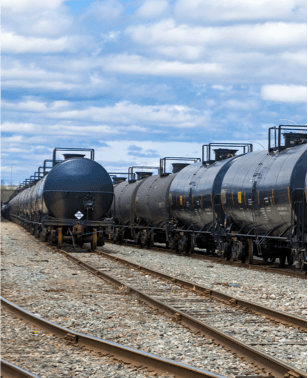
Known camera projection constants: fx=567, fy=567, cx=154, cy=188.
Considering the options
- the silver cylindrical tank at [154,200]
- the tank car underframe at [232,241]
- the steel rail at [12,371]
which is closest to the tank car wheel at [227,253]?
the tank car underframe at [232,241]

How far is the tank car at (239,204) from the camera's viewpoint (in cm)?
1562

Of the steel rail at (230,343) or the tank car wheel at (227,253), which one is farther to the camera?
the tank car wheel at (227,253)

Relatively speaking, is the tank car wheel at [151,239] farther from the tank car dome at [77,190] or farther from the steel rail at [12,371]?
the steel rail at [12,371]

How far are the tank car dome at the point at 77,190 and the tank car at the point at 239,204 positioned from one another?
317 centimetres

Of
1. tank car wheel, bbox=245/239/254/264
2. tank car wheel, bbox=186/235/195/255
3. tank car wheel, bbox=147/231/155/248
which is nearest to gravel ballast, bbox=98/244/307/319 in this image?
tank car wheel, bbox=245/239/254/264

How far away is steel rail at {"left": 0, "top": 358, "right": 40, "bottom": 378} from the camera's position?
19.3 ft

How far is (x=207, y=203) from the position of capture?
21.2m

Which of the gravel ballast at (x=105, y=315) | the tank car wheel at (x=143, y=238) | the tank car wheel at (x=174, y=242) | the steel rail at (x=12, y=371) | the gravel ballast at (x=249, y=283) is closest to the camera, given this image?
the steel rail at (x=12, y=371)

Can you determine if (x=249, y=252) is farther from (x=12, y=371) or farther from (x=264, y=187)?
(x=12, y=371)

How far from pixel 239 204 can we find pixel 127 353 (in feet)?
40.6

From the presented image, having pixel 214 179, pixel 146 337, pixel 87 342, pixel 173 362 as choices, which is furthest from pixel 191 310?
pixel 214 179

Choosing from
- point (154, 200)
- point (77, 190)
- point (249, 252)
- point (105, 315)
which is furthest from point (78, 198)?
point (105, 315)

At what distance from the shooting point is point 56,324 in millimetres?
8500

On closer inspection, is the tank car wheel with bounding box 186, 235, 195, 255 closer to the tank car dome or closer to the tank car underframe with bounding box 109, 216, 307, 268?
the tank car underframe with bounding box 109, 216, 307, 268
